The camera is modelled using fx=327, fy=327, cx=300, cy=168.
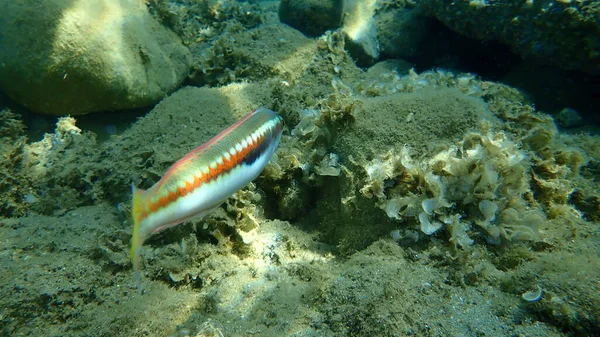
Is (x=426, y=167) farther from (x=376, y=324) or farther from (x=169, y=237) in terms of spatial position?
(x=169, y=237)

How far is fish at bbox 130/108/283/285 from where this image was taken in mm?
1424

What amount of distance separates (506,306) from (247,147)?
2040 millimetres

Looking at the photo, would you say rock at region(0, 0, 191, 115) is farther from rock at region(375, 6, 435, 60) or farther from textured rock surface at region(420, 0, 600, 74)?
textured rock surface at region(420, 0, 600, 74)

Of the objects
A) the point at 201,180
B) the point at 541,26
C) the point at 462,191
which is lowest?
the point at 462,191

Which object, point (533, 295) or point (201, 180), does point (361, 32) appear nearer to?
point (533, 295)

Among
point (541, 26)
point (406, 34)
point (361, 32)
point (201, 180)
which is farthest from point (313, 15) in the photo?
point (201, 180)

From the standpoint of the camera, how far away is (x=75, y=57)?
14.4ft

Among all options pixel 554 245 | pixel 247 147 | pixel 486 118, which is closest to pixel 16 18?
pixel 247 147

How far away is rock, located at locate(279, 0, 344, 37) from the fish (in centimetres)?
629

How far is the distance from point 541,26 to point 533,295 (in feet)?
16.5

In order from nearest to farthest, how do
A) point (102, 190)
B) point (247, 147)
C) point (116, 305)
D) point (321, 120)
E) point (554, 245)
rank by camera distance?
1. point (247, 147)
2. point (116, 305)
3. point (554, 245)
4. point (321, 120)
5. point (102, 190)

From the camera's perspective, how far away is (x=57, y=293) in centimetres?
247

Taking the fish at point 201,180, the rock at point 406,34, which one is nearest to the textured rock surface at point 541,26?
the rock at point 406,34

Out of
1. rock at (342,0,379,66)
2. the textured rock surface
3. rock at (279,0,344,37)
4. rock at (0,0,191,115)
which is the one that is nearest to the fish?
rock at (0,0,191,115)
